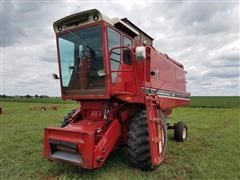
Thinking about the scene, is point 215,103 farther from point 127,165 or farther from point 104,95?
point 104,95

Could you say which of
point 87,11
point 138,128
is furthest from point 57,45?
point 138,128

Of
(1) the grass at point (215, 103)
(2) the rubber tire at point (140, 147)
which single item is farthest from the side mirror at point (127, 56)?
(1) the grass at point (215, 103)

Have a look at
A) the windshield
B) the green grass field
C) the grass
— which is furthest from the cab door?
the grass

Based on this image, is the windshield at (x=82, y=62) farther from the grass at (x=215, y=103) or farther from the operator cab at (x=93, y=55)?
the grass at (x=215, y=103)

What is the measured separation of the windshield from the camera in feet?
17.3

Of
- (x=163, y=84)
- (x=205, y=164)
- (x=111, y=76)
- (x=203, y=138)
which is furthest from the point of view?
(x=203, y=138)

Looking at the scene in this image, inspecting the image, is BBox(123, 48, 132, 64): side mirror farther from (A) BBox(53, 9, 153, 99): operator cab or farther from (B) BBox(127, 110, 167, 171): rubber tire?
(B) BBox(127, 110, 167, 171): rubber tire

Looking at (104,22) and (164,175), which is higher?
(104,22)

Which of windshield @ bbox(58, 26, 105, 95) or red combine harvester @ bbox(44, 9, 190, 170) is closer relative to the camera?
red combine harvester @ bbox(44, 9, 190, 170)

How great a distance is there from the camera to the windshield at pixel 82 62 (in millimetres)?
5262

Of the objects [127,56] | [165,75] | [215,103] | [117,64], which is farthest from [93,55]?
[215,103]

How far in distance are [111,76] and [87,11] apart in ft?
4.70

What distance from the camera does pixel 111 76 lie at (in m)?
5.18

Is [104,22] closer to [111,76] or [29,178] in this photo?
[111,76]
